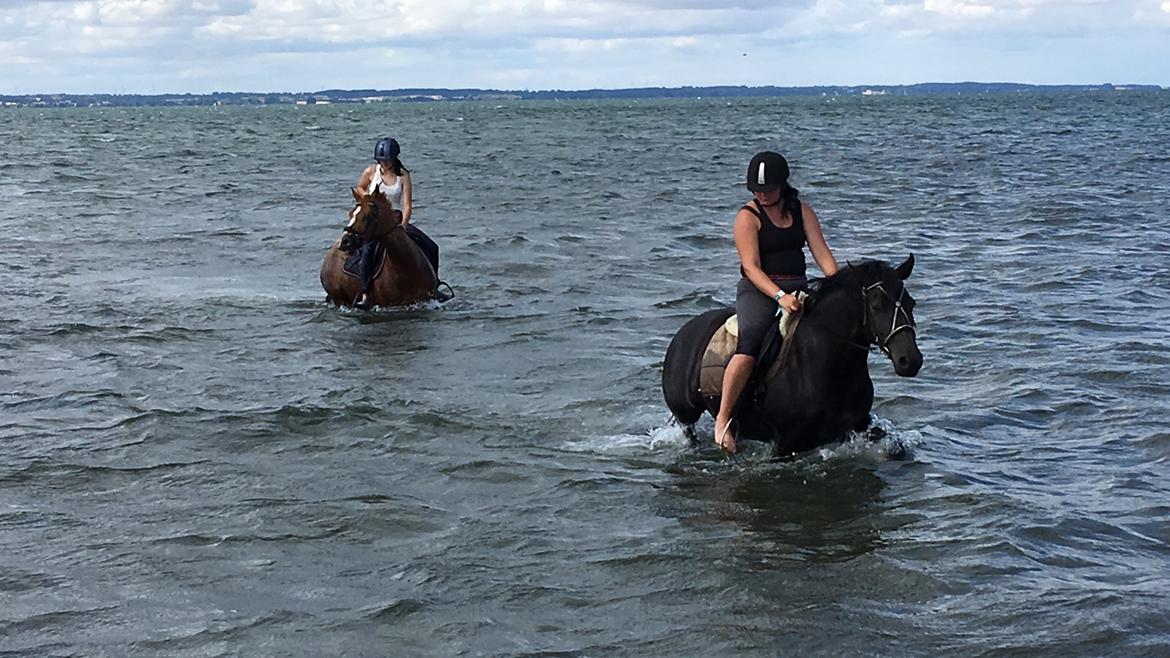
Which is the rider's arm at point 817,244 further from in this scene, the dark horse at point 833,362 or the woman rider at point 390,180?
the woman rider at point 390,180

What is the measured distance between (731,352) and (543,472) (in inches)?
58.7

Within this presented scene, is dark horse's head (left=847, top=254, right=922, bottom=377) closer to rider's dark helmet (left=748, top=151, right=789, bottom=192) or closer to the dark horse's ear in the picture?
the dark horse's ear

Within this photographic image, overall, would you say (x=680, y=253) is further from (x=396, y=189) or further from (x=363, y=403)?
(x=363, y=403)

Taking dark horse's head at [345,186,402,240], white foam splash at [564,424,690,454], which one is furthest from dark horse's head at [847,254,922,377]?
dark horse's head at [345,186,402,240]

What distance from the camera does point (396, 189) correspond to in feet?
54.6

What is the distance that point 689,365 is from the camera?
33.6ft

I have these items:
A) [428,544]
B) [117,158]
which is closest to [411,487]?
[428,544]

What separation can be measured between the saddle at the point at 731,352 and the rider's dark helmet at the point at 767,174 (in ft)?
2.34

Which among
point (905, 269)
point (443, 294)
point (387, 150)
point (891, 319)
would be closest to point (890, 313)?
point (891, 319)

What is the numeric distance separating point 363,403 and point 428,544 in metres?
3.74

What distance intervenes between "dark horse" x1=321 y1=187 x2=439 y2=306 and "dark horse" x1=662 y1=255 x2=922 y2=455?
23.4 ft

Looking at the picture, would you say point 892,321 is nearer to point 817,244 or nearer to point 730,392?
point 817,244

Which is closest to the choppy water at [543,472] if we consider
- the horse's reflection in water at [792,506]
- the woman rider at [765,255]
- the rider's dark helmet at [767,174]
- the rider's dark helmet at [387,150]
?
the horse's reflection in water at [792,506]

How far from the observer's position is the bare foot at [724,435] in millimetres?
9781
